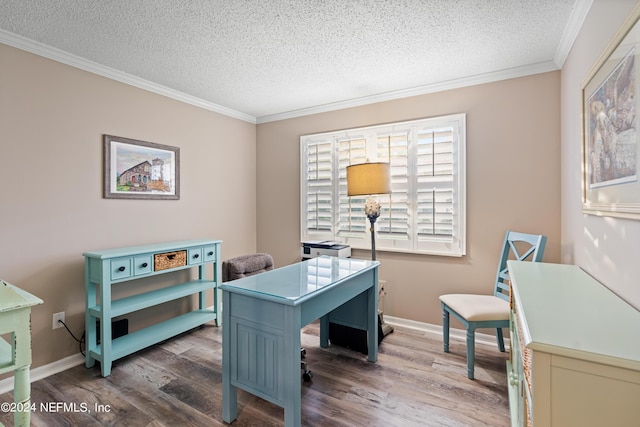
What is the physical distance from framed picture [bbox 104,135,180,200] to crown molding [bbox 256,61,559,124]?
4.89 feet

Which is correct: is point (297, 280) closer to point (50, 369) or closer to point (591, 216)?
point (591, 216)

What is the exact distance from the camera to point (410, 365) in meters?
2.46

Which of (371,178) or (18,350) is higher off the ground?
(371,178)

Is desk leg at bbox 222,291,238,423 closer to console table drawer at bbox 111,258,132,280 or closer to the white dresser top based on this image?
console table drawer at bbox 111,258,132,280

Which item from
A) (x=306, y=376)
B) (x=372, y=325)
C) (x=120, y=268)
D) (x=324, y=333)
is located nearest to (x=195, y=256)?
(x=120, y=268)

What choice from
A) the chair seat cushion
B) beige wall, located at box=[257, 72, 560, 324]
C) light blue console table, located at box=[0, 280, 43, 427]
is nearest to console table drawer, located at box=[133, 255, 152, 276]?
light blue console table, located at box=[0, 280, 43, 427]

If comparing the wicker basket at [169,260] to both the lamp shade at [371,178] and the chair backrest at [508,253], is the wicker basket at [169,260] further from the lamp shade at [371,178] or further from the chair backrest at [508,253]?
the chair backrest at [508,253]

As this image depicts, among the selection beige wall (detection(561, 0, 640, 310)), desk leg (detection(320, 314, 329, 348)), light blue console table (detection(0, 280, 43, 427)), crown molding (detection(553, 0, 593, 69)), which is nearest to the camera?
beige wall (detection(561, 0, 640, 310))

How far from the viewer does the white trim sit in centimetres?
213

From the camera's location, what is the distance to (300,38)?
2.18 m

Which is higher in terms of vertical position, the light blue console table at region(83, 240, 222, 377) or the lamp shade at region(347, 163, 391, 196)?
the lamp shade at region(347, 163, 391, 196)

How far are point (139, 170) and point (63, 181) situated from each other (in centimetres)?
60

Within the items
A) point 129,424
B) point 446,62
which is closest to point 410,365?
point 129,424

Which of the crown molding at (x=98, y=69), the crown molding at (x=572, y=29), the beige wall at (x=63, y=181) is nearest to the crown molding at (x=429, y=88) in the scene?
the crown molding at (x=572, y=29)
